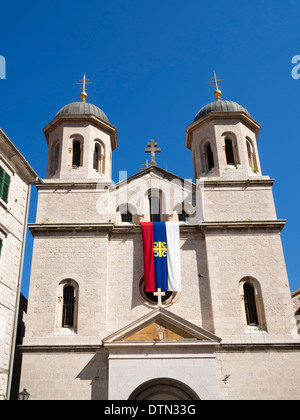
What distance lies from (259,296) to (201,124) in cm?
1013

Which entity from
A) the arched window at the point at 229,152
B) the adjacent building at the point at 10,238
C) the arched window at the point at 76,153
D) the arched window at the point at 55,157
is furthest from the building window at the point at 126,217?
the arched window at the point at 229,152

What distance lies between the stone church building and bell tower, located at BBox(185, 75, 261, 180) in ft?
0.22

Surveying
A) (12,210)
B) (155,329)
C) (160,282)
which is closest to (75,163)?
(12,210)

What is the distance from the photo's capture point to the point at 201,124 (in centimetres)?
2491

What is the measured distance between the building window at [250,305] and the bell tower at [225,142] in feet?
19.4

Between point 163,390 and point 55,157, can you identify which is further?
point 55,157

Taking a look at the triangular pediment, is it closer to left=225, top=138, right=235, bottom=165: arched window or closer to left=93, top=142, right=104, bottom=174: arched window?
left=93, top=142, right=104, bottom=174: arched window

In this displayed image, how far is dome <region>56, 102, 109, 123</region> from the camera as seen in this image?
24469 millimetres

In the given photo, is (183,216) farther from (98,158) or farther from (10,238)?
(10,238)

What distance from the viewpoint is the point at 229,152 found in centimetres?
2427

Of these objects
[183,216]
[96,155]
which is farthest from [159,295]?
[96,155]

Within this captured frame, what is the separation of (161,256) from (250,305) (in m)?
4.36

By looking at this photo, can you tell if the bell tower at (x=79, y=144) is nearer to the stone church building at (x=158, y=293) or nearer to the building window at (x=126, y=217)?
the stone church building at (x=158, y=293)

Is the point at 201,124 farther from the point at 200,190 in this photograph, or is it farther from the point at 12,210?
the point at 12,210
